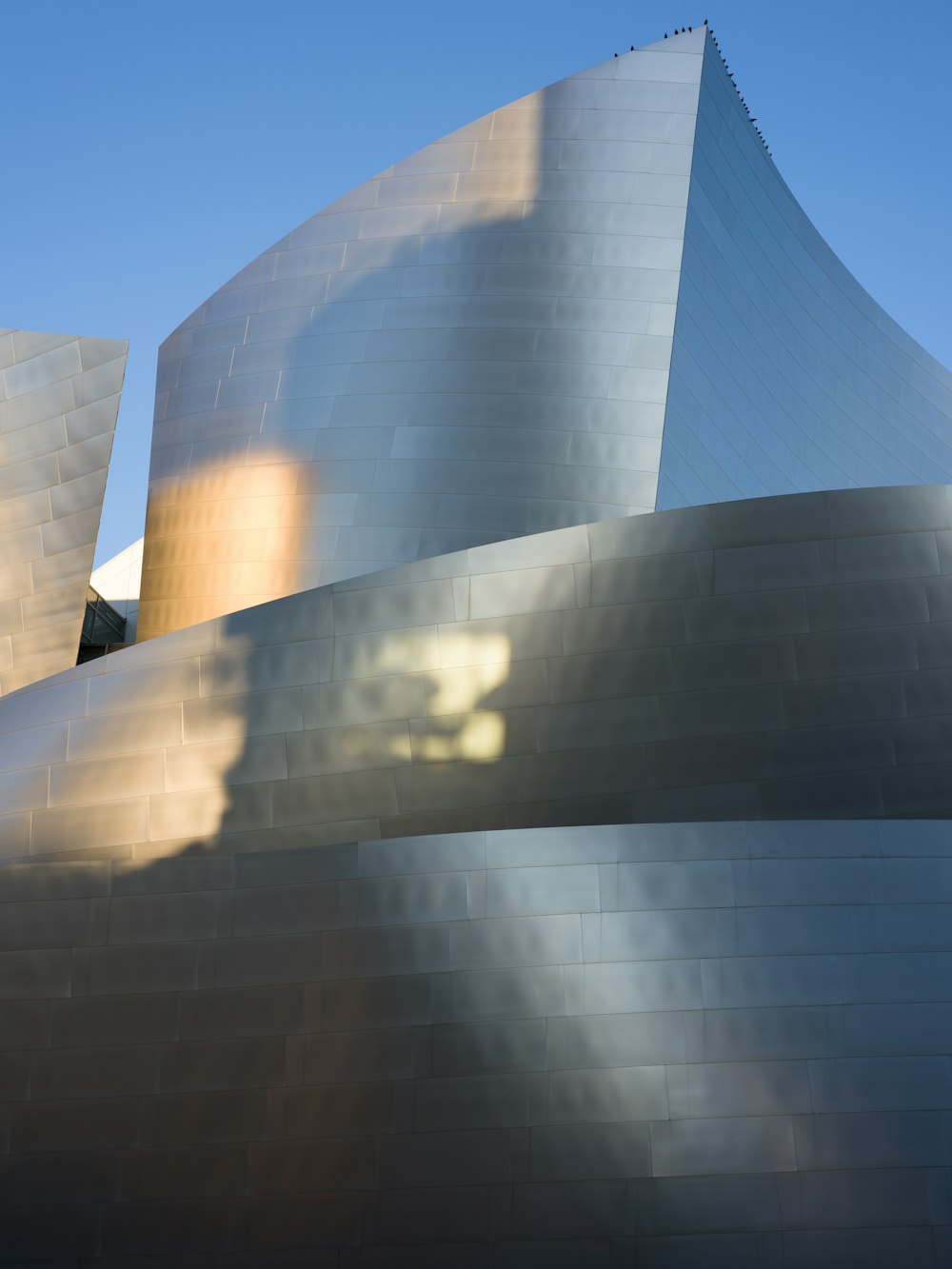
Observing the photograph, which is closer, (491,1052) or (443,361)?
(491,1052)

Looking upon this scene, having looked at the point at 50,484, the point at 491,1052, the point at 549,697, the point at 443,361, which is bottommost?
the point at 491,1052

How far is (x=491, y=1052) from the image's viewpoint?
10227 mm

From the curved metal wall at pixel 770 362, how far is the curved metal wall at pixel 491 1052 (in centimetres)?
691

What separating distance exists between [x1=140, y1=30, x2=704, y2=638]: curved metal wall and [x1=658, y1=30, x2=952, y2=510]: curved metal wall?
564 millimetres

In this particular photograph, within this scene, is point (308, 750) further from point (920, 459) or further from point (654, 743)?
point (920, 459)

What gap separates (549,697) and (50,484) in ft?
22.7

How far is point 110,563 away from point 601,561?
21.7m

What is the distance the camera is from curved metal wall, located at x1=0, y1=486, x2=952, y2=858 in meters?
11.3

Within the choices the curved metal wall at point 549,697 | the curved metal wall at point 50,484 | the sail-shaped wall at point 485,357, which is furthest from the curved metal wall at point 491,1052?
the sail-shaped wall at point 485,357

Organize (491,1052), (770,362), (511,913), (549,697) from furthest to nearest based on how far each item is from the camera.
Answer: (770,362) → (549,697) → (511,913) → (491,1052)

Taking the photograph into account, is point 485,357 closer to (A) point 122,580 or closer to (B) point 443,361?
(B) point 443,361

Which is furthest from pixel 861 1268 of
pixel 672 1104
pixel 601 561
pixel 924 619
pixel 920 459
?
pixel 920 459

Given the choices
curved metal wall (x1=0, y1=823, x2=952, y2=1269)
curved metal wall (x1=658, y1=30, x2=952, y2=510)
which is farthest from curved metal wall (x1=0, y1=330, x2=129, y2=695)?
curved metal wall (x1=658, y1=30, x2=952, y2=510)

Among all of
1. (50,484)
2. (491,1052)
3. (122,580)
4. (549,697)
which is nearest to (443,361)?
(50,484)
